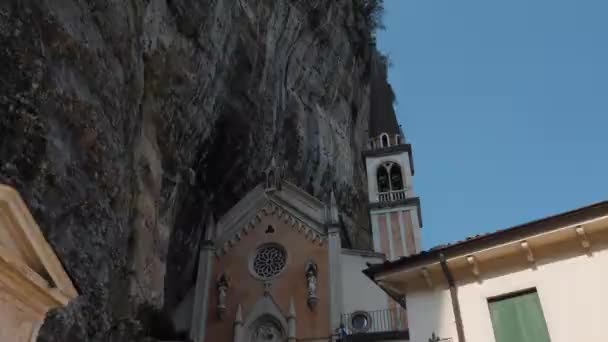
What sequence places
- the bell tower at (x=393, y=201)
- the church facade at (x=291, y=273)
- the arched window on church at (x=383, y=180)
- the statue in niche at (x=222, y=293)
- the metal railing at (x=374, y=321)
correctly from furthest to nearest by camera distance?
the arched window on church at (x=383, y=180) < the bell tower at (x=393, y=201) < the statue in niche at (x=222, y=293) < the church facade at (x=291, y=273) < the metal railing at (x=374, y=321)

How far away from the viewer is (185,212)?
2119 centimetres

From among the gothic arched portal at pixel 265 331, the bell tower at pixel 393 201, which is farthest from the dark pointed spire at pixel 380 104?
the gothic arched portal at pixel 265 331

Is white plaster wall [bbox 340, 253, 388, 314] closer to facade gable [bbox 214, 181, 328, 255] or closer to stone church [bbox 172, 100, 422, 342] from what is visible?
stone church [bbox 172, 100, 422, 342]

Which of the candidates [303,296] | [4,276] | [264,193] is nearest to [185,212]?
[264,193]

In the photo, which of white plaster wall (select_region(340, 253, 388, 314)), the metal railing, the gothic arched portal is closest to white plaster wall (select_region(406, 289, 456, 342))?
the metal railing

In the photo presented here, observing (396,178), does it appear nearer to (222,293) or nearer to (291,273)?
(291,273)

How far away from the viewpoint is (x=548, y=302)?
852 centimetres

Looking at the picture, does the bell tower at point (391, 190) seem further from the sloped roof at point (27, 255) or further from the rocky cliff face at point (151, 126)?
the sloped roof at point (27, 255)

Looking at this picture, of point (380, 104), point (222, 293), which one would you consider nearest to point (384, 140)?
point (380, 104)

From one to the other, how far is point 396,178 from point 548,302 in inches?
710

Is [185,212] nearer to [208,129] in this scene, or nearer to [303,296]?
[208,129]

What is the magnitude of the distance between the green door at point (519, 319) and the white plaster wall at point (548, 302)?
0.09 meters

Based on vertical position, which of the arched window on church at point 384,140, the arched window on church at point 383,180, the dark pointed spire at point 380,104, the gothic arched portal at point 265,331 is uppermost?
the dark pointed spire at point 380,104

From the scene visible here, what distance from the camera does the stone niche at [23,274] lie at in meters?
4.77
